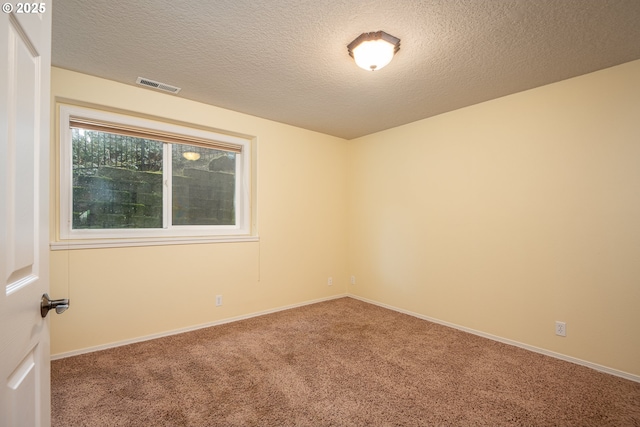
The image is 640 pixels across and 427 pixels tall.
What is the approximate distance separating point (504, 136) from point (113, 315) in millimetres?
4005

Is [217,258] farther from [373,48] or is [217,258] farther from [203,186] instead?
[373,48]

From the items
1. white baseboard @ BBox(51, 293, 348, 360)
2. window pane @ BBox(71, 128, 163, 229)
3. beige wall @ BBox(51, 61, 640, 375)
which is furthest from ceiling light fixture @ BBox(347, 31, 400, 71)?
white baseboard @ BBox(51, 293, 348, 360)

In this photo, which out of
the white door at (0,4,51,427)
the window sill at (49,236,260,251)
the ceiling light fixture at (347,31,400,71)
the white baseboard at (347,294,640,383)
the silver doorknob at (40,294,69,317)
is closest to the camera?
the white door at (0,4,51,427)

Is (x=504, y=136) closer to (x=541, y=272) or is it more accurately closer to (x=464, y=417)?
(x=541, y=272)

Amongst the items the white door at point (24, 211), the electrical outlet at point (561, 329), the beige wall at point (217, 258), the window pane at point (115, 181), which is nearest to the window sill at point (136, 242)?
the beige wall at point (217, 258)

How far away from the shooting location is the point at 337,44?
2062mm

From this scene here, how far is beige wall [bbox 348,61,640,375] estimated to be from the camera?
89.2 inches

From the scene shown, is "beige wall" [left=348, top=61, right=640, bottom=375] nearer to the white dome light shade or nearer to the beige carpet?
the beige carpet

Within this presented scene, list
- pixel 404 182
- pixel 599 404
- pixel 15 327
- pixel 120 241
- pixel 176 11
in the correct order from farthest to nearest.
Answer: pixel 404 182, pixel 120 241, pixel 599 404, pixel 176 11, pixel 15 327

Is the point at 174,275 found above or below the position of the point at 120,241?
below

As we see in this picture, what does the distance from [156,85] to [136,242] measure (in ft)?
4.79

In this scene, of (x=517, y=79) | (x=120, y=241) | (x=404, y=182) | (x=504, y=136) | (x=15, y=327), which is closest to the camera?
(x=15, y=327)

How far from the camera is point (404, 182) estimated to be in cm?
375

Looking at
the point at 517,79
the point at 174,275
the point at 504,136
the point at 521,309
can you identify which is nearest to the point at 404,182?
the point at 504,136
